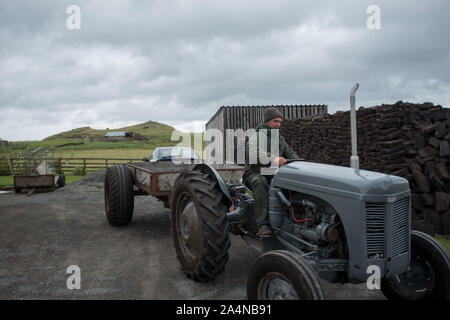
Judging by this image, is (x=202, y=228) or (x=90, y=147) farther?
(x=90, y=147)

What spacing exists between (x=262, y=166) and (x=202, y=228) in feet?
2.82

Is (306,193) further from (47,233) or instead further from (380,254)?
(47,233)

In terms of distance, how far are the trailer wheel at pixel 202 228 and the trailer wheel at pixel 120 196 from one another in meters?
2.24

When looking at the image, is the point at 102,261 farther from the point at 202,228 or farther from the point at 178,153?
the point at 178,153

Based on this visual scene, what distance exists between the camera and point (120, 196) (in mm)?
5711

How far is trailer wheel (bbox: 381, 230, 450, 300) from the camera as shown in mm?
2633

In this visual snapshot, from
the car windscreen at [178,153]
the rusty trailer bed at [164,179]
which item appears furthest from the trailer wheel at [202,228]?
the car windscreen at [178,153]

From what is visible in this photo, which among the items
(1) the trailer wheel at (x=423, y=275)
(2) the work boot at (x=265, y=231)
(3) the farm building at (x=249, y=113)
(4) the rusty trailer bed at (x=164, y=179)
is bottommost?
(1) the trailer wheel at (x=423, y=275)

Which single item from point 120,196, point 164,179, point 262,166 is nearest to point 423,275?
point 262,166

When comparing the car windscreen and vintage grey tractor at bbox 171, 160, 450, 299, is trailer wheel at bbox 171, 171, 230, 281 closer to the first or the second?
vintage grey tractor at bbox 171, 160, 450, 299

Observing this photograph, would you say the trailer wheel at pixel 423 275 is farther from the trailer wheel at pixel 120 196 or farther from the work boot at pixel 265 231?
the trailer wheel at pixel 120 196

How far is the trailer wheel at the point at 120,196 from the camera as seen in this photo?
5730mm
